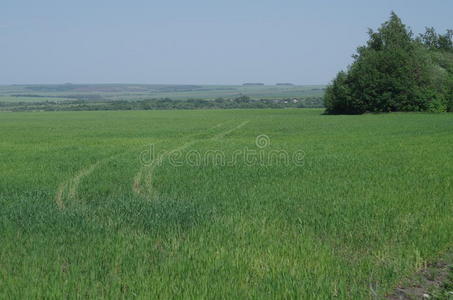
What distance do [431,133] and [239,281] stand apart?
93.7 feet

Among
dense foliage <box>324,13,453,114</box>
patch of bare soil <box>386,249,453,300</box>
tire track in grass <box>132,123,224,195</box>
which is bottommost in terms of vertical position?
tire track in grass <box>132,123,224,195</box>

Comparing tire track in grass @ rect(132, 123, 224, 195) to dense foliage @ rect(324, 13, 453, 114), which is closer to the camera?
tire track in grass @ rect(132, 123, 224, 195)

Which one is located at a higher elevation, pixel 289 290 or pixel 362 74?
pixel 362 74

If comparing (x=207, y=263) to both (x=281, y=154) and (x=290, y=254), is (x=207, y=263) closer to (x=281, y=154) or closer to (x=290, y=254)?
(x=290, y=254)

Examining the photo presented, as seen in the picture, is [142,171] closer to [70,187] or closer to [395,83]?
[70,187]

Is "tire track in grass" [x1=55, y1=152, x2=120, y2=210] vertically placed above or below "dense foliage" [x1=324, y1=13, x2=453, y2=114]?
below

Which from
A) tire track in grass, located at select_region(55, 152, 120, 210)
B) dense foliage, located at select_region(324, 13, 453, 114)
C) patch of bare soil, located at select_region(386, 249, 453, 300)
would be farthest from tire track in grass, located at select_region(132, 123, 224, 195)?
dense foliage, located at select_region(324, 13, 453, 114)

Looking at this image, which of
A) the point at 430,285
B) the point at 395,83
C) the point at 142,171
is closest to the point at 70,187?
the point at 142,171

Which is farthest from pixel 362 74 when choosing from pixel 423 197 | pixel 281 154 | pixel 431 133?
pixel 423 197

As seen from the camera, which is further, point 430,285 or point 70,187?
point 70,187

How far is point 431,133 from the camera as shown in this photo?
Answer: 1262 inches

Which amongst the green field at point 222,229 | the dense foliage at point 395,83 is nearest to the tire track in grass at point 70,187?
the green field at point 222,229

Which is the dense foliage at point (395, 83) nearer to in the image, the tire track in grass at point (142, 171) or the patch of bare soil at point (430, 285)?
the tire track in grass at point (142, 171)

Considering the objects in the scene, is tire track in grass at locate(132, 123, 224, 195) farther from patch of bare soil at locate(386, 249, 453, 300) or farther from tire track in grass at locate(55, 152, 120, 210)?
patch of bare soil at locate(386, 249, 453, 300)
